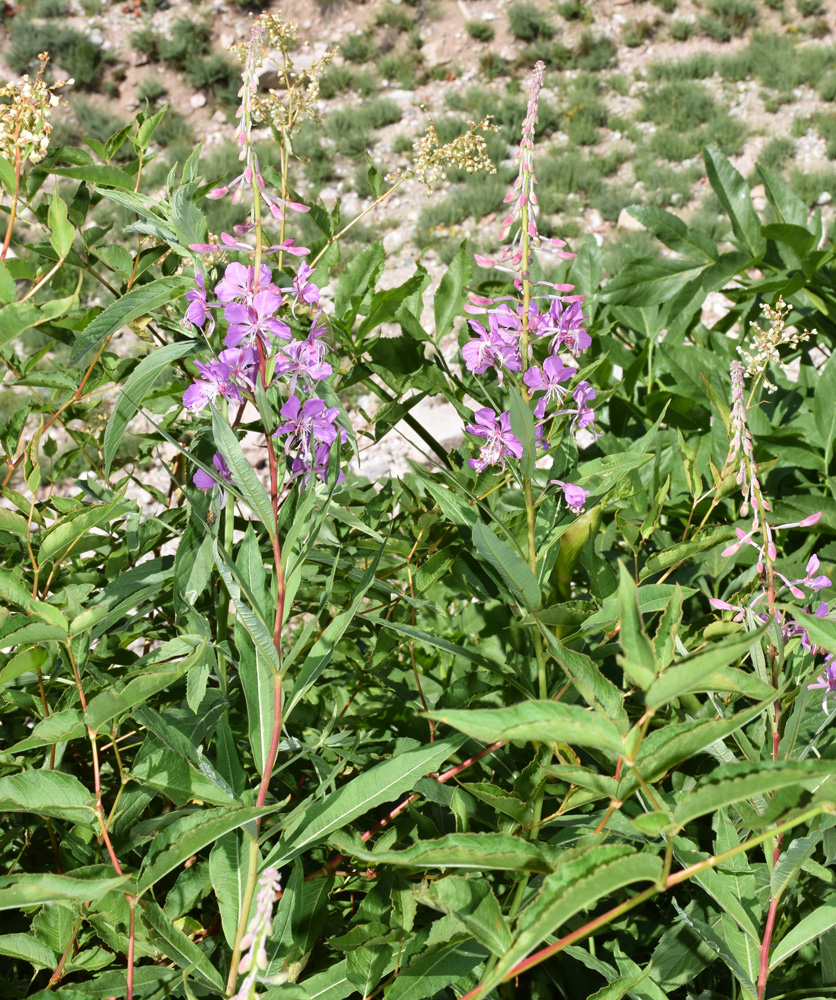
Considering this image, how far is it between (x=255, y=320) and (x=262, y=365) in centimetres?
5

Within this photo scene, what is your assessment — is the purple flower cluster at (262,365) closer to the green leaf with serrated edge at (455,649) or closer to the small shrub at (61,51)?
the green leaf with serrated edge at (455,649)

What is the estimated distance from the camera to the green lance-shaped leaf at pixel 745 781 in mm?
551

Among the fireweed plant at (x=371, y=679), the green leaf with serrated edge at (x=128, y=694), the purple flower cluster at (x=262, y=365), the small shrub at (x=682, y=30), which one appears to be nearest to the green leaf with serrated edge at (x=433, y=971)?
the fireweed plant at (x=371, y=679)

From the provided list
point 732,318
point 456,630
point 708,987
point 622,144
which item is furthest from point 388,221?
point 708,987

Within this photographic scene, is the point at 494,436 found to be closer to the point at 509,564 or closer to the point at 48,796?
the point at 509,564

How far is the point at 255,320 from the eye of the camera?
0.90 meters

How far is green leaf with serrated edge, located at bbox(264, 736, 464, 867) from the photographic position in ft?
2.64

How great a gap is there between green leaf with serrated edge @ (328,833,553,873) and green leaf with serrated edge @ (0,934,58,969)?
42 centimetres

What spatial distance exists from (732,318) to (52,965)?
1852 mm

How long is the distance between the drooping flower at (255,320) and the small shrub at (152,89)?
8.21m

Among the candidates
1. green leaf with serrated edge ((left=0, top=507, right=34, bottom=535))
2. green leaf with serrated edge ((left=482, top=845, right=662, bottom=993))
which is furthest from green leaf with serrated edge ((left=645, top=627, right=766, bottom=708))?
green leaf with serrated edge ((left=0, top=507, right=34, bottom=535))

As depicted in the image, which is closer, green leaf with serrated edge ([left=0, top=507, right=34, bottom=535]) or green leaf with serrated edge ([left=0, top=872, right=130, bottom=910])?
green leaf with serrated edge ([left=0, top=872, right=130, bottom=910])

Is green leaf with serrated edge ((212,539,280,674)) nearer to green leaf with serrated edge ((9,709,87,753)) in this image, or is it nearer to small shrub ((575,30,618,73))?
green leaf with serrated edge ((9,709,87,753))

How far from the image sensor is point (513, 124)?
286 inches
